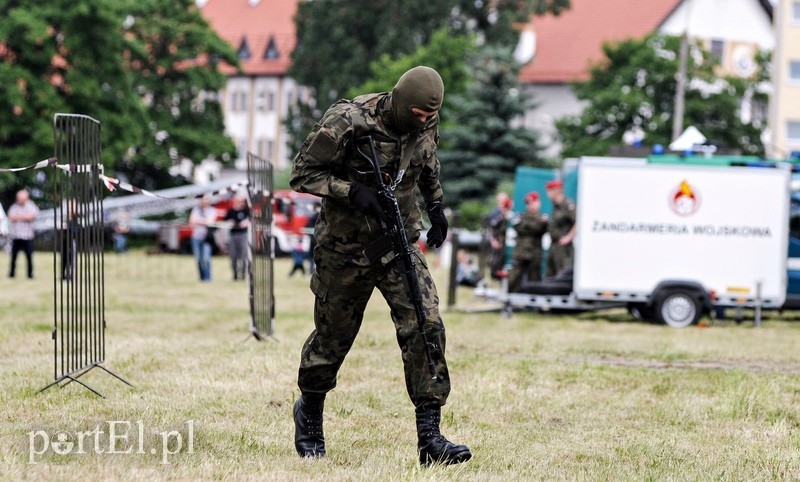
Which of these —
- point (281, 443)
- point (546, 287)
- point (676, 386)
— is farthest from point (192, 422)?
point (546, 287)

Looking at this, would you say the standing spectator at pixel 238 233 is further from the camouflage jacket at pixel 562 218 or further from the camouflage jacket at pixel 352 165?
the camouflage jacket at pixel 352 165

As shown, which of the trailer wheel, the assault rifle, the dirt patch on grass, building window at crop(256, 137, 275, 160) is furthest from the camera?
building window at crop(256, 137, 275, 160)

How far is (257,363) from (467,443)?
3707 mm

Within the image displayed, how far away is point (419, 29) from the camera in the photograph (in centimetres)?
6000

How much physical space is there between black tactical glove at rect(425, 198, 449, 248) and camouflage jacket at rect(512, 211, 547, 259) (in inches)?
523

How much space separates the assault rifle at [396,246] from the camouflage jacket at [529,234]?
13593 millimetres

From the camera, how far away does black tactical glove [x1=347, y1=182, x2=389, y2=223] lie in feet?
21.4

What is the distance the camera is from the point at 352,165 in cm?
677

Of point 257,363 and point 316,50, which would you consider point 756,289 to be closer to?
point 257,363

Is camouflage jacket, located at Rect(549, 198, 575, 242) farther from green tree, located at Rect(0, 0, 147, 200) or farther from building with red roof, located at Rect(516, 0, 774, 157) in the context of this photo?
building with red roof, located at Rect(516, 0, 774, 157)

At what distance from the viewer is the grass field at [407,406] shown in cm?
674

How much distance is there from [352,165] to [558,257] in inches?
546

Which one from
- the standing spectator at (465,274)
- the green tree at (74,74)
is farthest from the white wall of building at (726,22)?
the standing spectator at (465,274)

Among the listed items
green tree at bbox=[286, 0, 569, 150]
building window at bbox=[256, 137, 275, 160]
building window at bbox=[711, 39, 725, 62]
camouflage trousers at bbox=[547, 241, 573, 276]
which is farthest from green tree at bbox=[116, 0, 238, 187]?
camouflage trousers at bbox=[547, 241, 573, 276]
